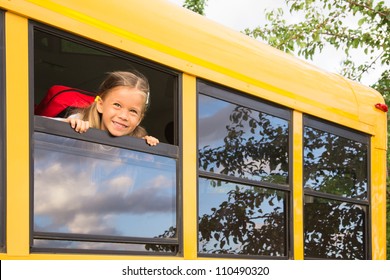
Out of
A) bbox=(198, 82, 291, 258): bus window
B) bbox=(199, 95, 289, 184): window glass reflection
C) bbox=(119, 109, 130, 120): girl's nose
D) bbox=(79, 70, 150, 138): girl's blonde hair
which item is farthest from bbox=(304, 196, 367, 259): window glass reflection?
bbox=(119, 109, 130, 120): girl's nose

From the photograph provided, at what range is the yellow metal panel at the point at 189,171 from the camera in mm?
3635

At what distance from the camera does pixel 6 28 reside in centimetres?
283

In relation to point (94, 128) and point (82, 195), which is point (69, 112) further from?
point (82, 195)

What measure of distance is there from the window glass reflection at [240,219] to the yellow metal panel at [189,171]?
0.08 metres

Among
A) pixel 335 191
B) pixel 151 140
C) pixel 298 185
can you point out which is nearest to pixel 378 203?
pixel 335 191

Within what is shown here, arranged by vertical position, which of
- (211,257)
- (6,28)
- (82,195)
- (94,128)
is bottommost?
(211,257)

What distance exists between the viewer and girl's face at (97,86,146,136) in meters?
3.34

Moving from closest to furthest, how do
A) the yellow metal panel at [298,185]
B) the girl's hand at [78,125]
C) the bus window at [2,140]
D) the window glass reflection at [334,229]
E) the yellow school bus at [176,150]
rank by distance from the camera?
the bus window at [2,140] → the yellow school bus at [176,150] → the girl's hand at [78,125] → the yellow metal panel at [298,185] → the window glass reflection at [334,229]

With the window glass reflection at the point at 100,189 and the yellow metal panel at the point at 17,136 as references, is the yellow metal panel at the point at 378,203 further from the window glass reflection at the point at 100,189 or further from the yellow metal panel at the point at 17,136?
the yellow metal panel at the point at 17,136

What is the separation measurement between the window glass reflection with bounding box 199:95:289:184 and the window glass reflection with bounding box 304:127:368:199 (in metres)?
0.29

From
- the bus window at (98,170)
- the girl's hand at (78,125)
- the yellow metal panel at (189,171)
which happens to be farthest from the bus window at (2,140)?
the yellow metal panel at (189,171)

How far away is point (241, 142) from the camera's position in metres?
4.11

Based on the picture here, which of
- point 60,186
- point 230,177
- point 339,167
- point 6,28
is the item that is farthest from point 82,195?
point 339,167
